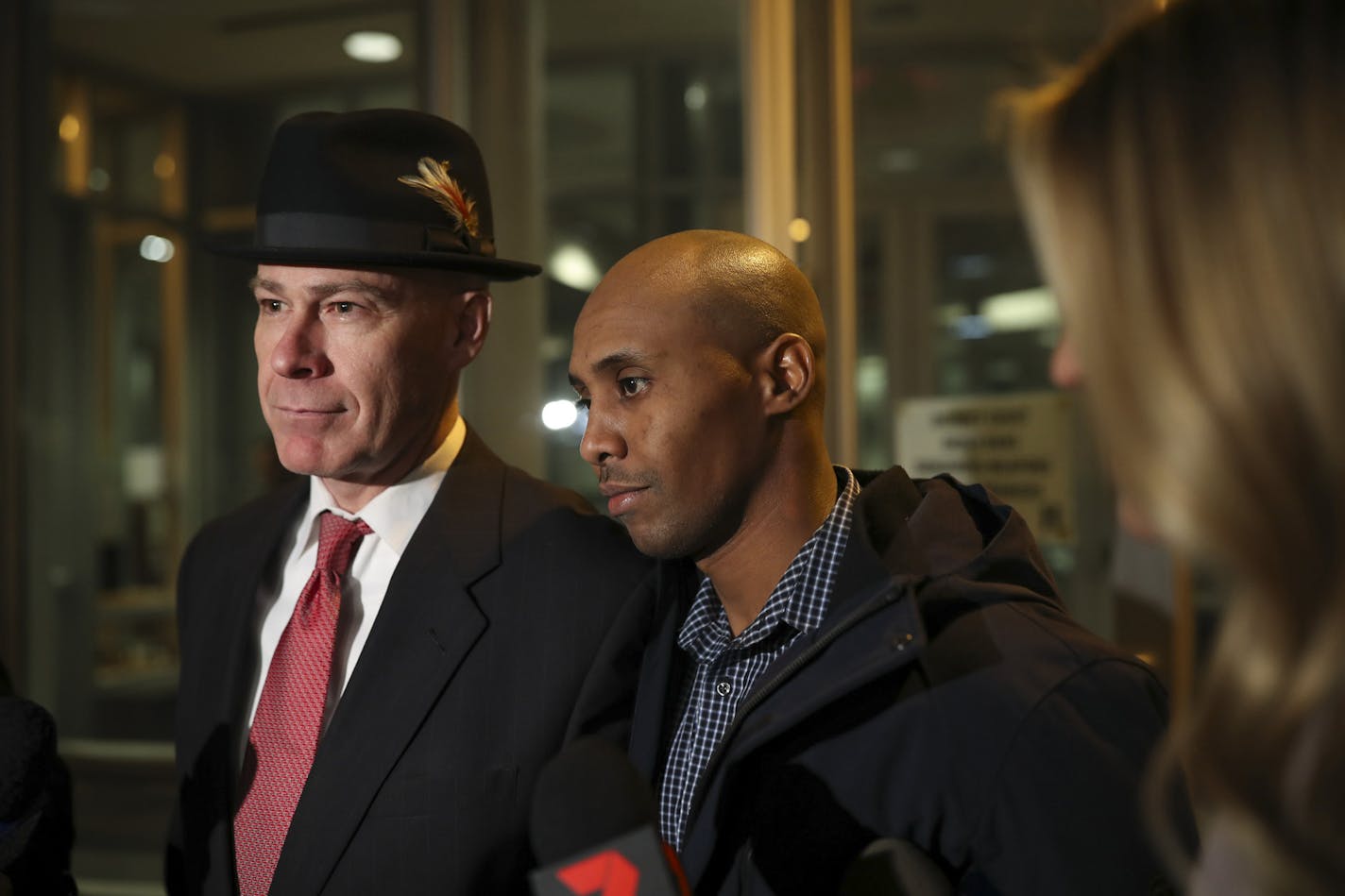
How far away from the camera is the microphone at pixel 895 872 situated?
1181 mm

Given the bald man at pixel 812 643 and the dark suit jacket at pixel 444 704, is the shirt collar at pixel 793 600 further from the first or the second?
the dark suit jacket at pixel 444 704

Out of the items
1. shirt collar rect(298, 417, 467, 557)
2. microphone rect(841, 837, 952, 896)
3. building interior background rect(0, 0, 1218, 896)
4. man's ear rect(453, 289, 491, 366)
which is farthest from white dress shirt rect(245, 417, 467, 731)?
building interior background rect(0, 0, 1218, 896)

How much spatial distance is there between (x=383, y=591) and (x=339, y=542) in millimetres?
101

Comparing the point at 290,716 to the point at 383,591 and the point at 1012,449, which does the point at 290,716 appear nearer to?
the point at 383,591

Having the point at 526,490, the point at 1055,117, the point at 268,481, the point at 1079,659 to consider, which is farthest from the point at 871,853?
the point at 268,481

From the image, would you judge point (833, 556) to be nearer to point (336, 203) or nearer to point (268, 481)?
point (336, 203)

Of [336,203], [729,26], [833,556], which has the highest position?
[729,26]

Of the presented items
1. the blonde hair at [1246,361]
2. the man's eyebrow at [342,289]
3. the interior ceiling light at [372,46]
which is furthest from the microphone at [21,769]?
the interior ceiling light at [372,46]

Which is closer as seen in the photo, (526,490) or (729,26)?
(526,490)

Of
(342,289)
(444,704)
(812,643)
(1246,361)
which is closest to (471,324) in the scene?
(342,289)

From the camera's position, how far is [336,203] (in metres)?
1.74

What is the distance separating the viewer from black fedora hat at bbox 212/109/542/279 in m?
1.73

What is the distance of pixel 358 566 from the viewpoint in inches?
70.7

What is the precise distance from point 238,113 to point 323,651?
349cm
